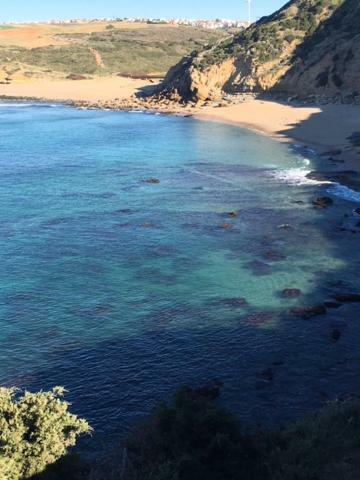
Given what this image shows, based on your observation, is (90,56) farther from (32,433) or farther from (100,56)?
(32,433)

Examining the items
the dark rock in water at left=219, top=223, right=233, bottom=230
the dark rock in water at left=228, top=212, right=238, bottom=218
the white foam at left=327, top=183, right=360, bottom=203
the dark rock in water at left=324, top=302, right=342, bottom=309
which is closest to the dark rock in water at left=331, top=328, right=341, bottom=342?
the dark rock in water at left=324, top=302, right=342, bottom=309

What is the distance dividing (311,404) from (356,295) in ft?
31.8

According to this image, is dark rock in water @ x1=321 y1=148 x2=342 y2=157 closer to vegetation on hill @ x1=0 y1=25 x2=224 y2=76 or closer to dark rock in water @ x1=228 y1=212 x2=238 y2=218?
dark rock in water @ x1=228 y1=212 x2=238 y2=218

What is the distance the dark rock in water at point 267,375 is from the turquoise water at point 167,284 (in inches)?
10.8

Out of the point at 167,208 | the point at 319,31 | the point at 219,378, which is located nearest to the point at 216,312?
the point at 219,378

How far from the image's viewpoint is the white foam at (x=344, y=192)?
45.0 m

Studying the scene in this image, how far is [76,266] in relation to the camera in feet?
105

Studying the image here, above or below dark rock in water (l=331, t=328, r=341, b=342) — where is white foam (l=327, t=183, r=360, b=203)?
above

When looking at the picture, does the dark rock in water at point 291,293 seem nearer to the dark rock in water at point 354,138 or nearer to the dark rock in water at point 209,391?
the dark rock in water at point 209,391

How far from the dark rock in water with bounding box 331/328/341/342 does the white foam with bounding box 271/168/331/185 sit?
90.2ft

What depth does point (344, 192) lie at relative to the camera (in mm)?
46844

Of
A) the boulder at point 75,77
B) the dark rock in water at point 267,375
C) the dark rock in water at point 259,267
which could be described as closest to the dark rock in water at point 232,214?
the dark rock in water at point 259,267

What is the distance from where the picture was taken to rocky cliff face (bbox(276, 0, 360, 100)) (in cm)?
8181

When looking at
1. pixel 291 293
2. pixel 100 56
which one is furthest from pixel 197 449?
pixel 100 56
